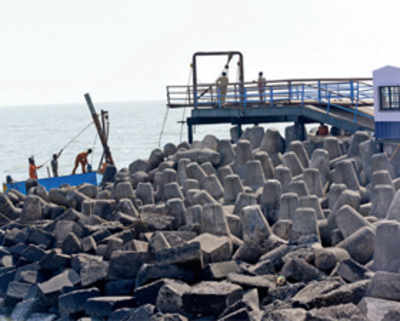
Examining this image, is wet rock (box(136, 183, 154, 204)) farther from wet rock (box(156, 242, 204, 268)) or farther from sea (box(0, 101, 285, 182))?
sea (box(0, 101, 285, 182))

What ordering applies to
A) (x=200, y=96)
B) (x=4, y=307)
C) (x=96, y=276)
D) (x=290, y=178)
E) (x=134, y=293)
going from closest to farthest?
(x=134, y=293) → (x=96, y=276) → (x=4, y=307) → (x=290, y=178) → (x=200, y=96)

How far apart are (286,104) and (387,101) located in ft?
17.0

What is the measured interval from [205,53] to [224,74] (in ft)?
4.28

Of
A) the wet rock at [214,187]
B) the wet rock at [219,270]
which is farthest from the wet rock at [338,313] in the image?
the wet rock at [214,187]

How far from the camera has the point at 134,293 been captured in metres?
12.4

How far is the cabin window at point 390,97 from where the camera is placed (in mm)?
17375

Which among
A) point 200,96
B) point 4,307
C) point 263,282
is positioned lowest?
A: point 4,307

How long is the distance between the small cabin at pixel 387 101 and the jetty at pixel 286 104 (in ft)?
5.35

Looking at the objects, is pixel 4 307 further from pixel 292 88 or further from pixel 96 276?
pixel 292 88

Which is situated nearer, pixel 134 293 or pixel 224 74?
pixel 134 293

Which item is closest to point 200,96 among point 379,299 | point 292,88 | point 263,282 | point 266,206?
point 292,88

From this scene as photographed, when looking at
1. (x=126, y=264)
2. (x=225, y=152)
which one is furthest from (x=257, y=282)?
(x=225, y=152)

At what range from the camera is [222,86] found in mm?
23969

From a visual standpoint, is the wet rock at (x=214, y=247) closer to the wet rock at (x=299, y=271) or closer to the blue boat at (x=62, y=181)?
the wet rock at (x=299, y=271)
